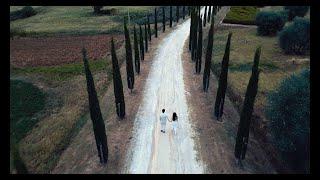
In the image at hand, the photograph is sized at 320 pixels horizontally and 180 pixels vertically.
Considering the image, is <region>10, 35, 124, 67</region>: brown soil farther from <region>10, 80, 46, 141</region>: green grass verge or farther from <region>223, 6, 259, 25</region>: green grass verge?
<region>223, 6, 259, 25</region>: green grass verge

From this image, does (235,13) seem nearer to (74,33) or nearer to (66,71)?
(74,33)

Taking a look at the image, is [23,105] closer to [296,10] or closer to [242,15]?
[242,15]

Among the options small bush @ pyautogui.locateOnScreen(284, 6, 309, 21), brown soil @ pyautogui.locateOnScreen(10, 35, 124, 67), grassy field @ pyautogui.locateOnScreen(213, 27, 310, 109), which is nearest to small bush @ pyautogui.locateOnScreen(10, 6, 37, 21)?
brown soil @ pyautogui.locateOnScreen(10, 35, 124, 67)

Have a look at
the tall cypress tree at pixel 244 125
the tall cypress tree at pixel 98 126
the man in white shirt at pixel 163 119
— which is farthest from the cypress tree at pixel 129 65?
the tall cypress tree at pixel 244 125

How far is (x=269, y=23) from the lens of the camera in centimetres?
5662

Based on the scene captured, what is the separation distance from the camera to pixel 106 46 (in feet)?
179

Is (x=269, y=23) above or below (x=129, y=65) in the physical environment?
below

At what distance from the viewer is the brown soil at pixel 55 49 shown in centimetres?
4922

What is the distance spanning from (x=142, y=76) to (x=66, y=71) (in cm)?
954

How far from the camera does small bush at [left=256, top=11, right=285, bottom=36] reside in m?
56.9

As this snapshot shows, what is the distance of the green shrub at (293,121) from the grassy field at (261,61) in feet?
22.3

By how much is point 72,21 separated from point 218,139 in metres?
54.5

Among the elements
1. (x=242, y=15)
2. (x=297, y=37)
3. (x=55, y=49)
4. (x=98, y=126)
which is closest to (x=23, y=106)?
(x=98, y=126)

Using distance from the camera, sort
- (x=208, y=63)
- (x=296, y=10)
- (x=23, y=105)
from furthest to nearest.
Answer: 1. (x=296, y=10)
2. (x=23, y=105)
3. (x=208, y=63)
